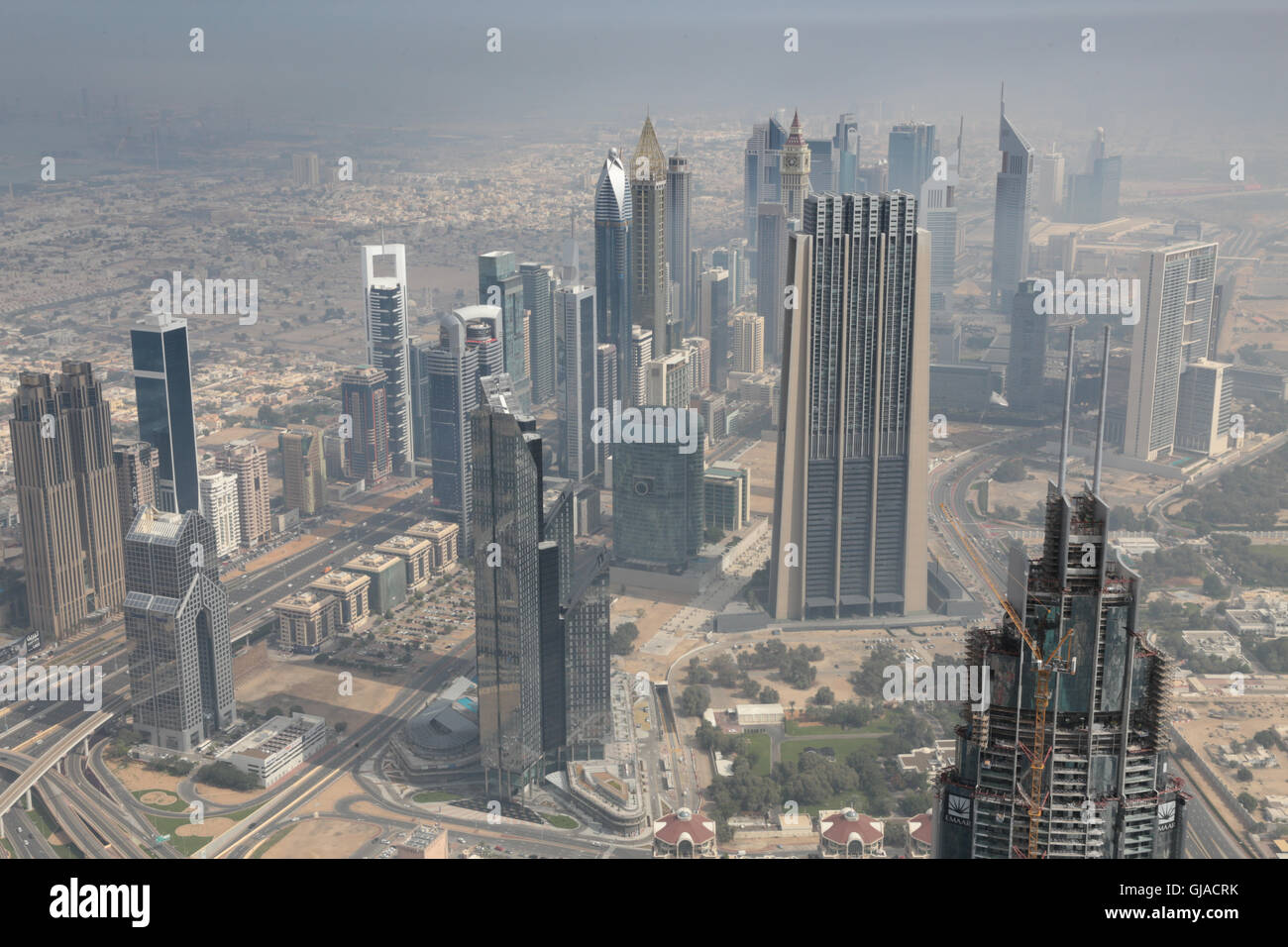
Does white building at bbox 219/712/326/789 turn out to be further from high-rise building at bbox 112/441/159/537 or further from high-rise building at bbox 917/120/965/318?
high-rise building at bbox 917/120/965/318

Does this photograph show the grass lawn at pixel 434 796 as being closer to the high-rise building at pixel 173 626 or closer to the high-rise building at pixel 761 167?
the high-rise building at pixel 173 626

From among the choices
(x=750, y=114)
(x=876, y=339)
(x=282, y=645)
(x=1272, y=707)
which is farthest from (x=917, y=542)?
(x=750, y=114)

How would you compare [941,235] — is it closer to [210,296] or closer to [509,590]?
[210,296]

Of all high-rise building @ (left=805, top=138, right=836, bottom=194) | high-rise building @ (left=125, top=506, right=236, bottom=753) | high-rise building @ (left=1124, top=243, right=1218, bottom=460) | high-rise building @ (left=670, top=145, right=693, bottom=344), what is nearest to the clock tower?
high-rise building @ (left=670, top=145, right=693, bottom=344)

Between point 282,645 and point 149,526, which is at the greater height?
point 149,526

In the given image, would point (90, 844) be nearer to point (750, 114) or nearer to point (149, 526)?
point (149, 526)

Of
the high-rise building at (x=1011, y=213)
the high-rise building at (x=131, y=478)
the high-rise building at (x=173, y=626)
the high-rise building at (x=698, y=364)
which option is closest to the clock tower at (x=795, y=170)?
the high-rise building at (x=698, y=364)
